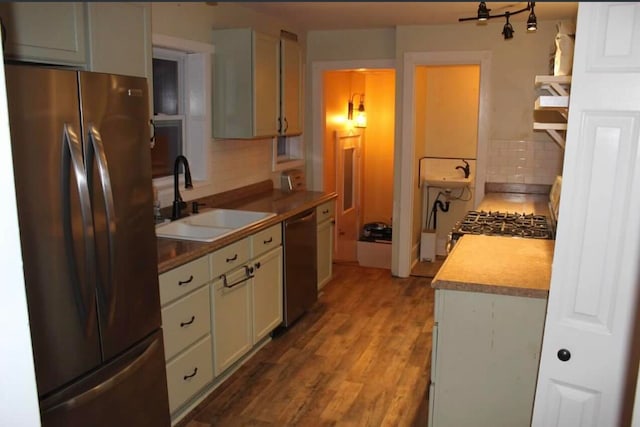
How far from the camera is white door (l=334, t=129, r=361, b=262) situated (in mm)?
6395

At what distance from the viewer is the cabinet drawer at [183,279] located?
2.71m

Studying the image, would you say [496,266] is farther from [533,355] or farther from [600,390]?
[600,390]

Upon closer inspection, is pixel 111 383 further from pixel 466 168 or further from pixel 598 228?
pixel 466 168

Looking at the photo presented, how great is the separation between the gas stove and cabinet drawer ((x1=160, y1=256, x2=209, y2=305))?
156cm

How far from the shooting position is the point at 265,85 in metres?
4.30

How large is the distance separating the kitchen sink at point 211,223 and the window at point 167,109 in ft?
1.40

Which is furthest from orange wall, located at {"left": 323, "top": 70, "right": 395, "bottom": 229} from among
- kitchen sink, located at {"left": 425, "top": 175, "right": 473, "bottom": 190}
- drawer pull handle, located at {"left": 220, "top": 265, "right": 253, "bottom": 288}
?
drawer pull handle, located at {"left": 220, "top": 265, "right": 253, "bottom": 288}

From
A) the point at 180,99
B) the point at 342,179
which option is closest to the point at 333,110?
the point at 342,179

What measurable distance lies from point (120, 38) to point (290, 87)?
7.49ft

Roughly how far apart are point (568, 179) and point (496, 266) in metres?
0.83

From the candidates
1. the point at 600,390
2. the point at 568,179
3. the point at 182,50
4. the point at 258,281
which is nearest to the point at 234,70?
the point at 182,50

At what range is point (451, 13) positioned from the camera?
4.51m

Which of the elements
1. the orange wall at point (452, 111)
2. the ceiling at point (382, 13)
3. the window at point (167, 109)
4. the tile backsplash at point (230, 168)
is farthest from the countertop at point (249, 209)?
the orange wall at point (452, 111)

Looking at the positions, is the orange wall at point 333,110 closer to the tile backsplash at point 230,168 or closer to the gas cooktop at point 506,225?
the tile backsplash at point 230,168
